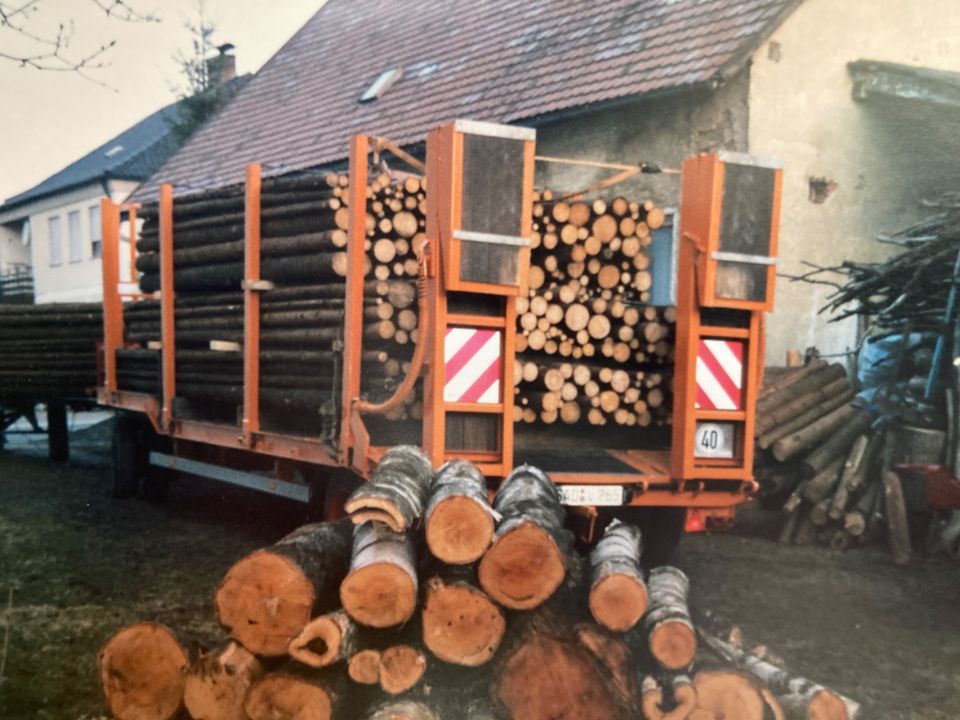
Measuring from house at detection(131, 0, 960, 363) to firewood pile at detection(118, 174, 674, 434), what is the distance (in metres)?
4.43

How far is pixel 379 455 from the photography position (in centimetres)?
431

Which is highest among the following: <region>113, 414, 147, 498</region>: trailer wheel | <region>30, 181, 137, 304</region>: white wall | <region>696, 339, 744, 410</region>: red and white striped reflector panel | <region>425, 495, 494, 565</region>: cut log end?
<region>30, 181, 137, 304</region>: white wall

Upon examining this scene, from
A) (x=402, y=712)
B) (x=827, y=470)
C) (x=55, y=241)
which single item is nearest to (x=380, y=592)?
(x=402, y=712)

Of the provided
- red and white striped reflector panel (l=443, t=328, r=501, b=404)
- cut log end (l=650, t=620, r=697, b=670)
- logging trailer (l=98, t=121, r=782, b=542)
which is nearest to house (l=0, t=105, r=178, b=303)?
logging trailer (l=98, t=121, r=782, b=542)

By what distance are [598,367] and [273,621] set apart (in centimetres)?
267

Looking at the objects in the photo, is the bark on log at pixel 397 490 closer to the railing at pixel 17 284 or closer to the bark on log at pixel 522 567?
the bark on log at pixel 522 567

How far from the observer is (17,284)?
31.7 meters

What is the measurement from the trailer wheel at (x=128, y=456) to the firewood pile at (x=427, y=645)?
5.17 m

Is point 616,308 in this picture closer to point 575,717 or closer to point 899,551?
point 575,717

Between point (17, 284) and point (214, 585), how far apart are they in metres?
30.3

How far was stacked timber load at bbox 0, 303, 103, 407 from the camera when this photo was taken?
1036cm

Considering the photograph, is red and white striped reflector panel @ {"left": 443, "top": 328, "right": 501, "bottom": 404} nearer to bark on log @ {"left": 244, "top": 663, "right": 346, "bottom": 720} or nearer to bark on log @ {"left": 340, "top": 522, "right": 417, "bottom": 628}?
bark on log @ {"left": 340, "top": 522, "right": 417, "bottom": 628}

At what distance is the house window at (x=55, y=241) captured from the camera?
92.2 ft

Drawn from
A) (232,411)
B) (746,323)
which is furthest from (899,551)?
(232,411)
